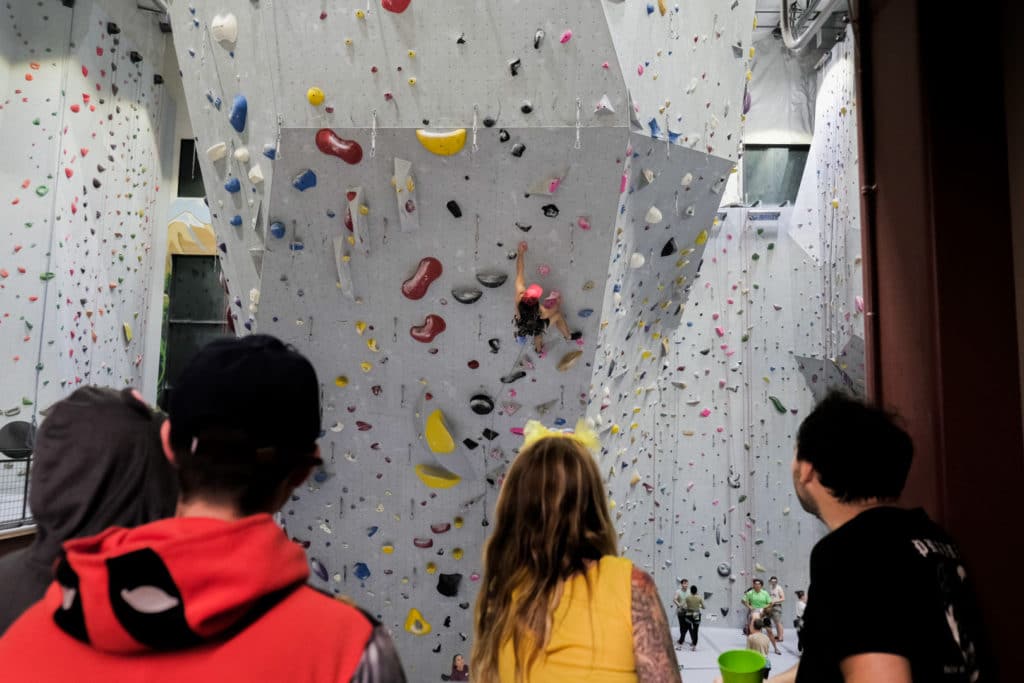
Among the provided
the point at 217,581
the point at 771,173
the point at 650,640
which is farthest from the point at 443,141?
the point at 771,173

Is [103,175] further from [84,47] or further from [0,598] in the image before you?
[0,598]

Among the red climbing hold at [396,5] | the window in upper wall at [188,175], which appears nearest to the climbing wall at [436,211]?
the red climbing hold at [396,5]

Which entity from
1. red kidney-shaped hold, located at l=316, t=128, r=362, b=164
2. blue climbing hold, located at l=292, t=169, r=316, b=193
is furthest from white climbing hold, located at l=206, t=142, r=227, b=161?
red kidney-shaped hold, located at l=316, t=128, r=362, b=164

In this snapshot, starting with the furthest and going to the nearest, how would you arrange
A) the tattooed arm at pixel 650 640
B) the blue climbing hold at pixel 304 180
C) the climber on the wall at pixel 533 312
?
1. the climber on the wall at pixel 533 312
2. the blue climbing hold at pixel 304 180
3. the tattooed arm at pixel 650 640

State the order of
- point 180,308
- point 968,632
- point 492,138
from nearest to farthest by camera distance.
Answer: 1. point 968,632
2. point 492,138
3. point 180,308

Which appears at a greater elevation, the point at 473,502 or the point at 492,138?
the point at 492,138

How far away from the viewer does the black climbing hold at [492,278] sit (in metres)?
3.22

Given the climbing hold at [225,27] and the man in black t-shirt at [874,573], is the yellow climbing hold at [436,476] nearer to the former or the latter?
the climbing hold at [225,27]

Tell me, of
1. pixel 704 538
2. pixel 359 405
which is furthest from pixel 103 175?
pixel 704 538

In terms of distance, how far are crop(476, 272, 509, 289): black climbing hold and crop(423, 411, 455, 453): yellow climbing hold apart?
71 centimetres

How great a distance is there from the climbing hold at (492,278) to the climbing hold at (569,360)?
0.45 m

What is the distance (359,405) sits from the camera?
3.59m

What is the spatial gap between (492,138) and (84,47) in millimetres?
5461

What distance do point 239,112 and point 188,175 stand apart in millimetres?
7467
